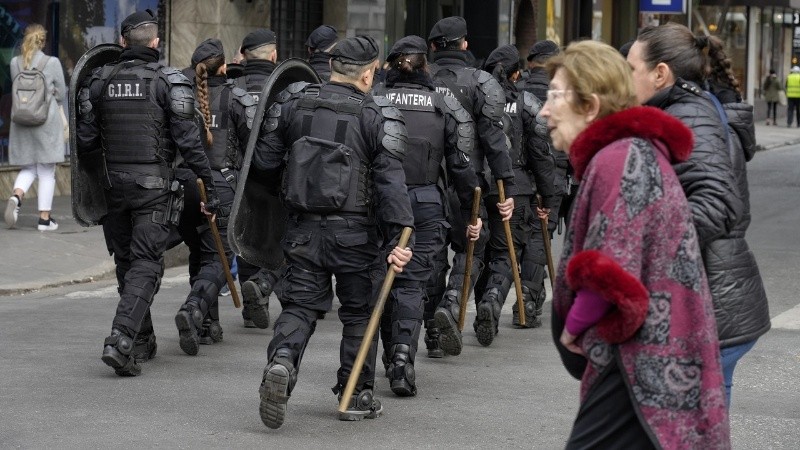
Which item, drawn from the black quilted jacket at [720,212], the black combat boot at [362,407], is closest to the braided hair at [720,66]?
the black quilted jacket at [720,212]

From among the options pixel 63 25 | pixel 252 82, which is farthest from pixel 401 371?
pixel 63 25

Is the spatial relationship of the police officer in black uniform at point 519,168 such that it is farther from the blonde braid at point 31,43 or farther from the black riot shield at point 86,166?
the blonde braid at point 31,43

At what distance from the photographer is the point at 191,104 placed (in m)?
8.02

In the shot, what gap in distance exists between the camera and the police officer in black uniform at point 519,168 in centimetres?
943

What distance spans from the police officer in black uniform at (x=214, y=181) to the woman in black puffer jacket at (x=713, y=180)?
13.9ft

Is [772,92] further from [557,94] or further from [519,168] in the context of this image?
[557,94]

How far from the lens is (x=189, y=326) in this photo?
841 centimetres

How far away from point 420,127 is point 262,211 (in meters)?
1.01

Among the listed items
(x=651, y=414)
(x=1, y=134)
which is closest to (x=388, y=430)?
(x=651, y=414)

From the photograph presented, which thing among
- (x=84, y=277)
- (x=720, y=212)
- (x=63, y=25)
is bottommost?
(x=84, y=277)

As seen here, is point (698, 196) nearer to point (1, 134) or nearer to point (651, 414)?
point (651, 414)

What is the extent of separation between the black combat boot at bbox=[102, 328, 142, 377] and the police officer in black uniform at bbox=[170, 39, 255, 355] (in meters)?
0.72

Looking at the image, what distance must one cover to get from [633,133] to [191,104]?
455 cm

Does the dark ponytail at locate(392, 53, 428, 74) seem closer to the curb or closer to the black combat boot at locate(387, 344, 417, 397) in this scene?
the black combat boot at locate(387, 344, 417, 397)
